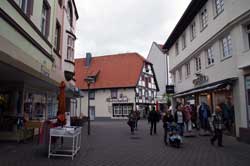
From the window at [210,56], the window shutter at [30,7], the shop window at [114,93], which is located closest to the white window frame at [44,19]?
the window shutter at [30,7]

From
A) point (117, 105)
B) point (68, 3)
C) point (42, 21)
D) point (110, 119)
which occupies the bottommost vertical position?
point (110, 119)

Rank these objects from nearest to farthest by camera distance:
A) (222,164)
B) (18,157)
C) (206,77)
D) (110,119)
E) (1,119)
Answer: (222,164) → (18,157) → (1,119) → (206,77) → (110,119)

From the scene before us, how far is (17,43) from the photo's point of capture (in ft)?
28.7

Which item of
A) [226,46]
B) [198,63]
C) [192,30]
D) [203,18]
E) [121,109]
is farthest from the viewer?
[121,109]

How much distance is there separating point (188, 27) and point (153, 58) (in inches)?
1257

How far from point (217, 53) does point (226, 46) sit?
2.80 feet

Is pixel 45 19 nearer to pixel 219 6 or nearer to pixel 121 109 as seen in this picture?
pixel 219 6

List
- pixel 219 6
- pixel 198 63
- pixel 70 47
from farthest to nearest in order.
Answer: pixel 70 47, pixel 198 63, pixel 219 6

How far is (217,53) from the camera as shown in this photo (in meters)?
13.3

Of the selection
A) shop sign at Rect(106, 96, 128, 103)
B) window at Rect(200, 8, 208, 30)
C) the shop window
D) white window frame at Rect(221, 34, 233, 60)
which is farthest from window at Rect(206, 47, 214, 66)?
the shop window

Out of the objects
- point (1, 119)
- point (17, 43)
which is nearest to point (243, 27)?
point (17, 43)

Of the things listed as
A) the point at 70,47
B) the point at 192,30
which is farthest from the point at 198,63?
the point at 70,47

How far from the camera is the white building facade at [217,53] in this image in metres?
10.4

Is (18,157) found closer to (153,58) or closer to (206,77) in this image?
(206,77)
